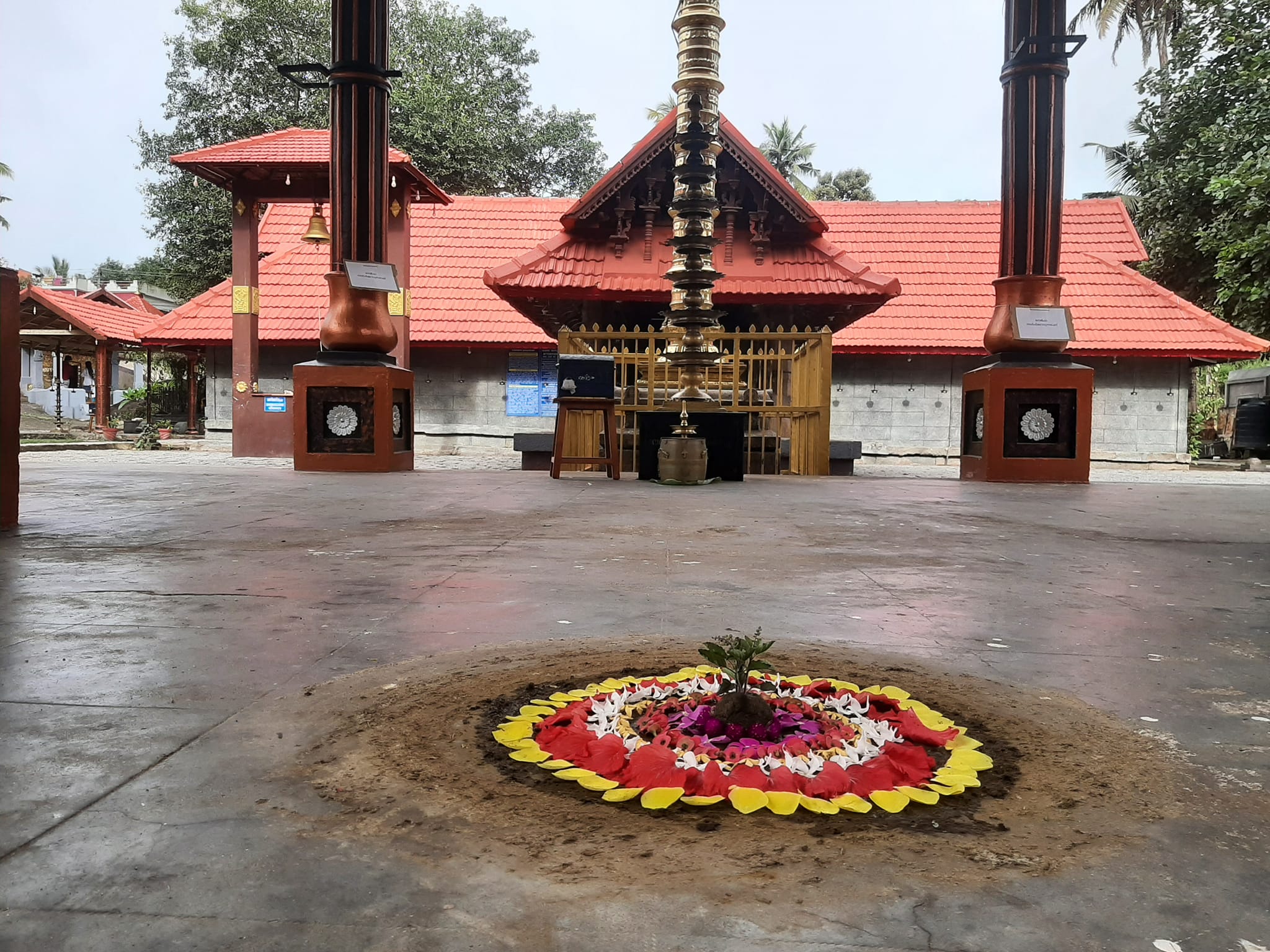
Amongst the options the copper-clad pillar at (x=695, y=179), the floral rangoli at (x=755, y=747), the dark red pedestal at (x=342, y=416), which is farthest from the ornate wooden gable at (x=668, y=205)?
the floral rangoli at (x=755, y=747)

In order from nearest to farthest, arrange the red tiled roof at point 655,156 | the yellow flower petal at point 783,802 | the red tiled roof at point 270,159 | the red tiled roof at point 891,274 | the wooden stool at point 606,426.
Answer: the yellow flower petal at point 783,802 → the wooden stool at point 606,426 → the red tiled roof at point 655,156 → the red tiled roof at point 270,159 → the red tiled roof at point 891,274

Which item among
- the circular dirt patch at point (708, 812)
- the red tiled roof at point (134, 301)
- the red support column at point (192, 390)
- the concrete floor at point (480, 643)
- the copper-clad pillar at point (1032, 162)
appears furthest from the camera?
the red tiled roof at point (134, 301)

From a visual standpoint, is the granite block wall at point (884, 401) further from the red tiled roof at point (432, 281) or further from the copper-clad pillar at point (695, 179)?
the copper-clad pillar at point (695, 179)

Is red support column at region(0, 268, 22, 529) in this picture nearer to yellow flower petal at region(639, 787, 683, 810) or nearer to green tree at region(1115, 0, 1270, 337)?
yellow flower petal at region(639, 787, 683, 810)

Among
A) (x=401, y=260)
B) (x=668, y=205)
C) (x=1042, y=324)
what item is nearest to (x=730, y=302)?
(x=668, y=205)

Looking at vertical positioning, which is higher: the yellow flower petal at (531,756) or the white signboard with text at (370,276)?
the white signboard with text at (370,276)

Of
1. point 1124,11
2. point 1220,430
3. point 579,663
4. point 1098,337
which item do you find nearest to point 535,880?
point 579,663

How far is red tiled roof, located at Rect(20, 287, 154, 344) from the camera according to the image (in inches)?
871

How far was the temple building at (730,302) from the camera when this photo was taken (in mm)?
13625

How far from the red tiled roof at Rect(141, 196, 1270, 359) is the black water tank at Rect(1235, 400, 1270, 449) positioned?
2.56 meters

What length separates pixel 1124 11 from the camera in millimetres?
27047

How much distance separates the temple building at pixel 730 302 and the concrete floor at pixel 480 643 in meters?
6.25

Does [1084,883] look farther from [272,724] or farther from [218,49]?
[218,49]

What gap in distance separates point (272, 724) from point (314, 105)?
26504mm
